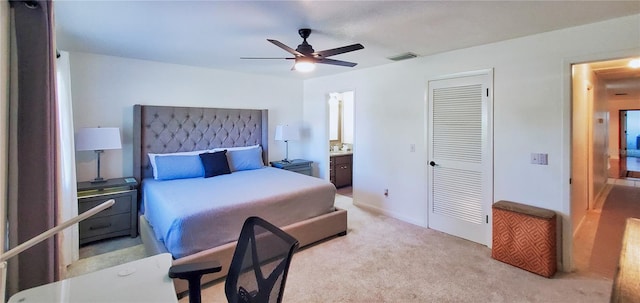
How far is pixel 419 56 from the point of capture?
3.90 metres

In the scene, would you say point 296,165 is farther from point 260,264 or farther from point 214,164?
point 260,264

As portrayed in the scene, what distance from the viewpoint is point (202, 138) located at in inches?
177

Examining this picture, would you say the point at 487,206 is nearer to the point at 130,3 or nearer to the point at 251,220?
the point at 251,220

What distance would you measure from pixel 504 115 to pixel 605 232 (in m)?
2.32

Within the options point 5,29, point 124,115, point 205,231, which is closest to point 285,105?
point 124,115

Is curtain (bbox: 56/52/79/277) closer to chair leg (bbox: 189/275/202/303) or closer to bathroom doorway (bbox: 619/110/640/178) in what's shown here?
chair leg (bbox: 189/275/202/303)

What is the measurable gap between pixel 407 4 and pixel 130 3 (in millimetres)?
2069

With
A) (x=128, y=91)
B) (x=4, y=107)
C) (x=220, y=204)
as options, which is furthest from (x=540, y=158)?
(x=128, y=91)

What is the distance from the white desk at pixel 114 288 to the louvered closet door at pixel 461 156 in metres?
3.35

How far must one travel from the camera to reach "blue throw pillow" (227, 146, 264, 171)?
4441 mm

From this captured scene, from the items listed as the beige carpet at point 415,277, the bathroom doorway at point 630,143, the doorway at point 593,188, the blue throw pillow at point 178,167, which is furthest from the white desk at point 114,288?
the bathroom doorway at point 630,143

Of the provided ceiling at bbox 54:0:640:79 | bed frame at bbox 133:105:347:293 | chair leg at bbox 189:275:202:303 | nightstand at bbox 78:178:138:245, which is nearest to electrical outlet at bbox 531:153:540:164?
ceiling at bbox 54:0:640:79

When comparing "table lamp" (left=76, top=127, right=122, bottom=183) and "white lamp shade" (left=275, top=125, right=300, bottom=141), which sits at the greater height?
"white lamp shade" (left=275, top=125, right=300, bottom=141)

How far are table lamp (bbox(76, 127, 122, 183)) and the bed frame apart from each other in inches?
16.6
